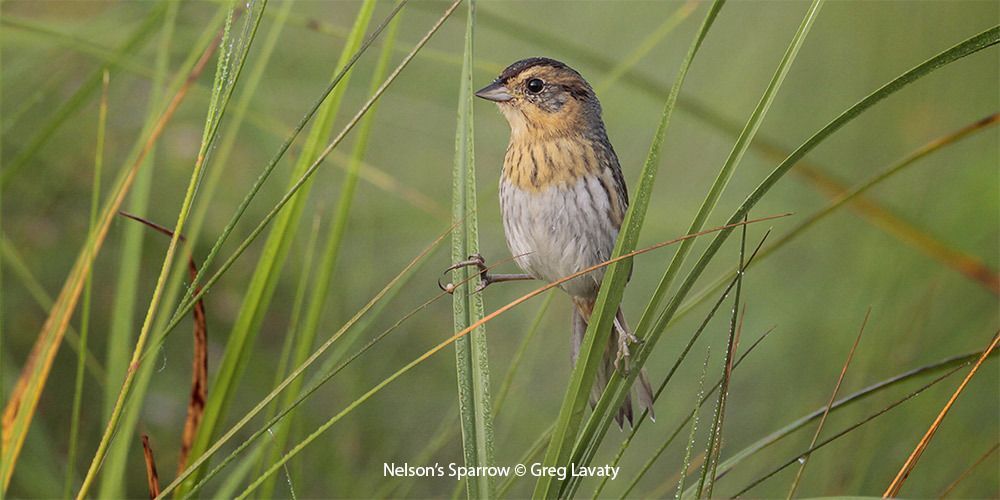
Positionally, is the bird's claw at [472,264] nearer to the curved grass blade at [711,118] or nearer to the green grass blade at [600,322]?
the green grass blade at [600,322]

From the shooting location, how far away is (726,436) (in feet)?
11.4

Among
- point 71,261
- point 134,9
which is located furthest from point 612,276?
point 71,261

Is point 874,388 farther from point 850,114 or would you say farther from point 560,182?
point 560,182

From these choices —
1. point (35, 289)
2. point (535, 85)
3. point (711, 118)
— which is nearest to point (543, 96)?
point (535, 85)

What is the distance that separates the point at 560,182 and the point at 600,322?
22.8 inches

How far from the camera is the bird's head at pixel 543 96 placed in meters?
1.86

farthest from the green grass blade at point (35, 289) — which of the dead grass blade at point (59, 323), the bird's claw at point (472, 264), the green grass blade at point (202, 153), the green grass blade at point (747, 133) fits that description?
the green grass blade at point (747, 133)

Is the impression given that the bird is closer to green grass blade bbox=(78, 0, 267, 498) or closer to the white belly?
the white belly

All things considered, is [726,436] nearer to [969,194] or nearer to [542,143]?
[969,194]

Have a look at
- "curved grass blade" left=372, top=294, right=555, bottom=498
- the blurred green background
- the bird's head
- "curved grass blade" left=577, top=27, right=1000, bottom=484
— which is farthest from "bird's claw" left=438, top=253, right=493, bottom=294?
the blurred green background

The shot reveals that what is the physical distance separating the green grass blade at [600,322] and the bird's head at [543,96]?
0.57 meters

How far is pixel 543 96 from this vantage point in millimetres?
1877

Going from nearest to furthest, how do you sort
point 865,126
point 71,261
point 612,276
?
point 612,276, point 71,261, point 865,126

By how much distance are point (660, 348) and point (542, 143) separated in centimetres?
210
